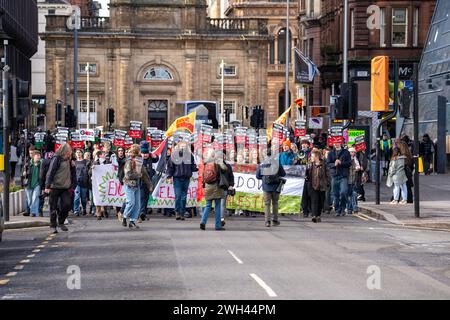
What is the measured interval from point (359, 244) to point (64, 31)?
256 ft

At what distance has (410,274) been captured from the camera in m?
17.4

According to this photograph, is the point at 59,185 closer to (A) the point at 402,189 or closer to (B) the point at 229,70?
(A) the point at 402,189

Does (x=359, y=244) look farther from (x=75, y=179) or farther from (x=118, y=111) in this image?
(x=118, y=111)

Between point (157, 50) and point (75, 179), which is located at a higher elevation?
point (157, 50)

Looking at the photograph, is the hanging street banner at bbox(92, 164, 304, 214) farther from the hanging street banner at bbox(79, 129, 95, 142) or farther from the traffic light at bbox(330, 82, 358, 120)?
the hanging street banner at bbox(79, 129, 95, 142)

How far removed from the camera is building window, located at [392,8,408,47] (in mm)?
65062

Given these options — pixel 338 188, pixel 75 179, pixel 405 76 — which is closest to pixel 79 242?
pixel 75 179

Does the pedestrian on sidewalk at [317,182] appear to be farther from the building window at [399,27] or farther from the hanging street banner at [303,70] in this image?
the building window at [399,27]

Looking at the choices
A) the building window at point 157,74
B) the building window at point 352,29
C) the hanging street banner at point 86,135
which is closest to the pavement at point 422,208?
the hanging street banner at point 86,135

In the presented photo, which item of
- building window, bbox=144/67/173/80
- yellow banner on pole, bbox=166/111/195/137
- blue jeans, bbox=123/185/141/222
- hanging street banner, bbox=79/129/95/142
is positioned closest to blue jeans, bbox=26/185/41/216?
blue jeans, bbox=123/185/141/222

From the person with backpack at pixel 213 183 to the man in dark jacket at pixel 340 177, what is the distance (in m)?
5.82

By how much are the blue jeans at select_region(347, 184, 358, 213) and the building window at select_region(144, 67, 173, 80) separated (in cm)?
6746

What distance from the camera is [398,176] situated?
34.2 meters
